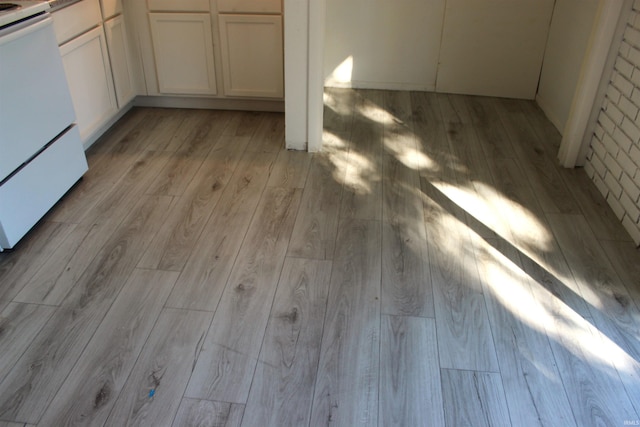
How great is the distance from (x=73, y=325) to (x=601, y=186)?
8.21ft

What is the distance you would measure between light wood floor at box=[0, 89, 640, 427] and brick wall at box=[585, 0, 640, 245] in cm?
12

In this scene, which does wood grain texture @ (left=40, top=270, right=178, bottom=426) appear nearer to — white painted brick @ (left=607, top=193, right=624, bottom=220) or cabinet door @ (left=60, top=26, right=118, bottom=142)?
cabinet door @ (left=60, top=26, right=118, bottom=142)

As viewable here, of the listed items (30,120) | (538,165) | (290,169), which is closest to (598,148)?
(538,165)

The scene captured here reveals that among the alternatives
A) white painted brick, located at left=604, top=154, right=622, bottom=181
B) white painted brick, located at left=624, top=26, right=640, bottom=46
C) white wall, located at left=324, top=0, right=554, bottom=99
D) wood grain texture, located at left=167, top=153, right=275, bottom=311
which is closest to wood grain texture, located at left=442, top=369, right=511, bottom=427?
wood grain texture, located at left=167, top=153, right=275, bottom=311

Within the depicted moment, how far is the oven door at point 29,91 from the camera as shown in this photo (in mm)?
2117

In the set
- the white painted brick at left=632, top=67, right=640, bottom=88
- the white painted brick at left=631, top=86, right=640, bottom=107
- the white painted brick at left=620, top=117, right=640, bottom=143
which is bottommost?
the white painted brick at left=620, top=117, right=640, bottom=143

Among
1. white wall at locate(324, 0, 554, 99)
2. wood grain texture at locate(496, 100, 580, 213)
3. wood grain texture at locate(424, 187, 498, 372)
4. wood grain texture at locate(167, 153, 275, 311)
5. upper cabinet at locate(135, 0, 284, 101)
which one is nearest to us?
wood grain texture at locate(424, 187, 498, 372)

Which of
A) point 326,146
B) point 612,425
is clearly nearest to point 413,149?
point 326,146

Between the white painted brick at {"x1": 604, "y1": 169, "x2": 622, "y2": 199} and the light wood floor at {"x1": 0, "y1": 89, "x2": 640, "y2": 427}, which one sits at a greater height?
the white painted brick at {"x1": 604, "y1": 169, "x2": 622, "y2": 199}

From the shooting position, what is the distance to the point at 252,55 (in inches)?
132

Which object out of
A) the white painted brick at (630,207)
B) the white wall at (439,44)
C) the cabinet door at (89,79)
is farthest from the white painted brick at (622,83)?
the cabinet door at (89,79)

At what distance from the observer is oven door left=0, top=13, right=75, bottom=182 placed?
2117mm

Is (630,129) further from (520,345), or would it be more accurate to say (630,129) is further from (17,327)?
(17,327)

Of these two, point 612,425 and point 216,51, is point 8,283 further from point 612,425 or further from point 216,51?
point 612,425
